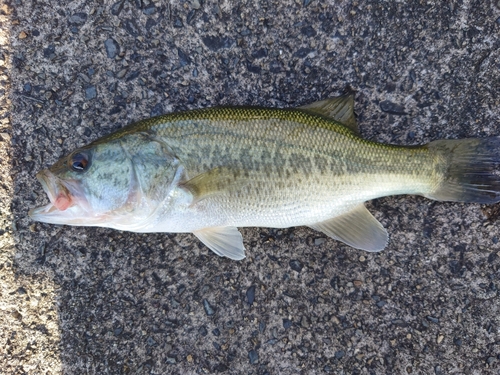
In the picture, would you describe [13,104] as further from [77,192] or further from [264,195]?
[264,195]

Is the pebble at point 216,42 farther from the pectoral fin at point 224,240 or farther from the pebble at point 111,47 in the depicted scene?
the pectoral fin at point 224,240

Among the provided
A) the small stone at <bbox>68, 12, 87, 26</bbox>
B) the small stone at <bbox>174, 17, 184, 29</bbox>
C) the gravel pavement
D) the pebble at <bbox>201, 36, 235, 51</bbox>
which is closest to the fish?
the gravel pavement

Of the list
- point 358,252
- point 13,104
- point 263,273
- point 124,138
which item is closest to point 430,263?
point 358,252

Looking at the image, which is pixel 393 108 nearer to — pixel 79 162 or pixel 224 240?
pixel 224 240

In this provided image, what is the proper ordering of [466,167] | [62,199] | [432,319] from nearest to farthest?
[62,199] < [466,167] < [432,319]

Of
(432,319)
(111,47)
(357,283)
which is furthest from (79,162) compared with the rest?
(432,319)

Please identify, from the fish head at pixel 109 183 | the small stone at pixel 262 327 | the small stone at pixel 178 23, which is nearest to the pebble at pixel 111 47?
the small stone at pixel 178 23
